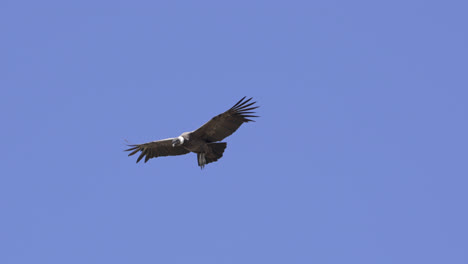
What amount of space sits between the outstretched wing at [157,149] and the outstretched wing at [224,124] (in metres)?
1.54

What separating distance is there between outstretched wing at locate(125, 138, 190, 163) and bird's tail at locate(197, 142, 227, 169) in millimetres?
1291

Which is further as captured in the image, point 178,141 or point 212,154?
point 212,154

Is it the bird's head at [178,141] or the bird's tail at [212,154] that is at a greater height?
the bird's head at [178,141]

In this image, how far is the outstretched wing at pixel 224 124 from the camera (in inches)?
912

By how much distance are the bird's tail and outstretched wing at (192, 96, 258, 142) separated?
300 mm

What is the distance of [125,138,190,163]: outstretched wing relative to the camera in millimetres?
25203

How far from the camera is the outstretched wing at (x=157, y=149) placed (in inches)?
992

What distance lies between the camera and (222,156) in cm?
2405

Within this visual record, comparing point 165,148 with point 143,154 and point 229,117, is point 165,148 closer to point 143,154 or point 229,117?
point 143,154

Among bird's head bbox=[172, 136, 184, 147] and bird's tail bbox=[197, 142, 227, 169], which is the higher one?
bird's head bbox=[172, 136, 184, 147]

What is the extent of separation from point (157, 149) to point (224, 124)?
328cm

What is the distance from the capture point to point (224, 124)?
2355cm

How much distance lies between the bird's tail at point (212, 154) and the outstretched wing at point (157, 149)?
4.24ft

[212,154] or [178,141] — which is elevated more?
[178,141]
